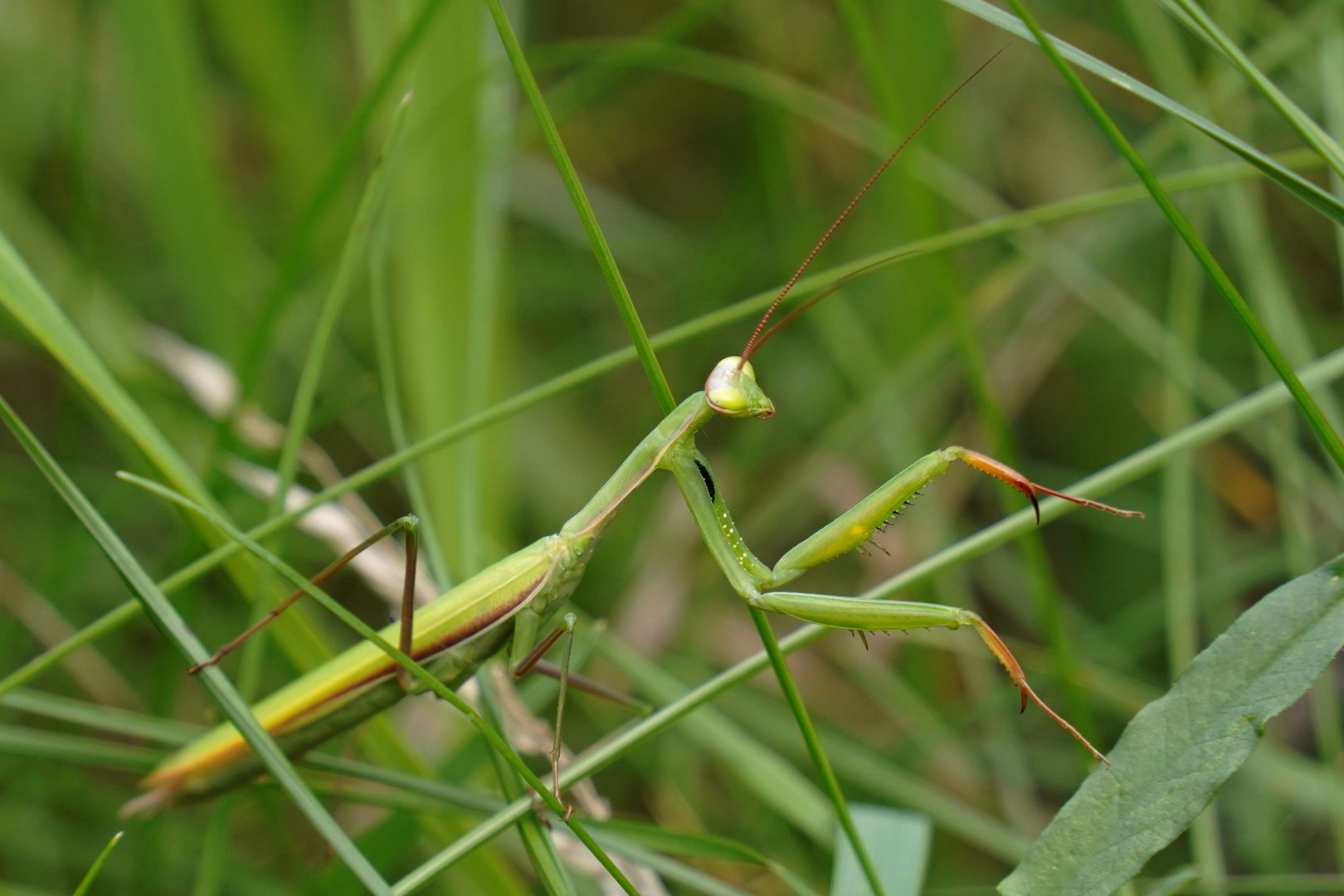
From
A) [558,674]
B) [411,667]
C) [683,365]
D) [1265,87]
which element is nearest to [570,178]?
[411,667]

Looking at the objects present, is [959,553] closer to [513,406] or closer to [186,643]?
[513,406]

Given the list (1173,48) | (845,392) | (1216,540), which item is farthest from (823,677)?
(1173,48)

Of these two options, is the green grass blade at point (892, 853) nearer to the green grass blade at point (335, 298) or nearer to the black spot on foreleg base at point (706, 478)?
the black spot on foreleg base at point (706, 478)

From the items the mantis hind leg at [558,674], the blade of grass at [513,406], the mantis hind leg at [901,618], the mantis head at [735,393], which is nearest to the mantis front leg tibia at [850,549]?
the mantis hind leg at [901,618]

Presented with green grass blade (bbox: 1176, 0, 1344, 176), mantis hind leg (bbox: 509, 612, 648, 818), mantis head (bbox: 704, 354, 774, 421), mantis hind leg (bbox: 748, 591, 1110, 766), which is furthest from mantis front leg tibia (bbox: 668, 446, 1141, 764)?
green grass blade (bbox: 1176, 0, 1344, 176)

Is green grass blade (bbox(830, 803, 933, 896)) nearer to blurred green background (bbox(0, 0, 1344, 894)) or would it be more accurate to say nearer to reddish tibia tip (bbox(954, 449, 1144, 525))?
blurred green background (bbox(0, 0, 1344, 894))

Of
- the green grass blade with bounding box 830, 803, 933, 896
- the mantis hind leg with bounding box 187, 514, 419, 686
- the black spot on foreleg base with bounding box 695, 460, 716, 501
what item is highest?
the black spot on foreleg base with bounding box 695, 460, 716, 501
